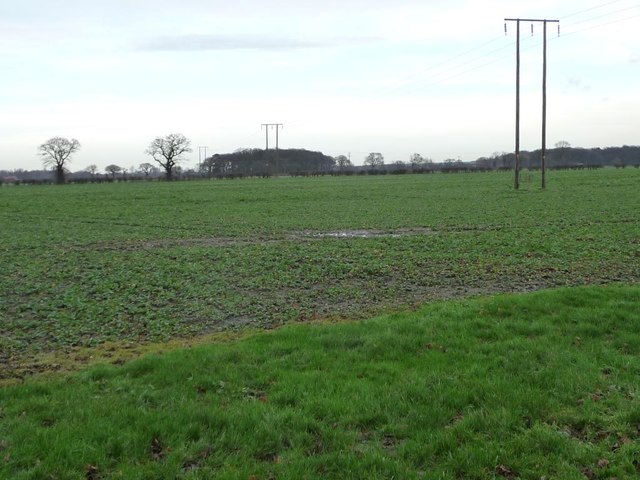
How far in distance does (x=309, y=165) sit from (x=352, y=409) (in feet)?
592

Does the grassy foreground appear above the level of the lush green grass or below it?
below

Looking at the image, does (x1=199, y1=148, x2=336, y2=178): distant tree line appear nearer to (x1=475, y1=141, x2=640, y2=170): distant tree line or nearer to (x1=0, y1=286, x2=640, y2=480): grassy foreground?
(x1=475, y1=141, x2=640, y2=170): distant tree line

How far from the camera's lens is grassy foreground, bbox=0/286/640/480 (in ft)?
14.9

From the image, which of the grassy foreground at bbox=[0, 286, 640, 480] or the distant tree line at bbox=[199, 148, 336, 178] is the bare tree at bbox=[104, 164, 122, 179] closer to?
the distant tree line at bbox=[199, 148, 336, 178]

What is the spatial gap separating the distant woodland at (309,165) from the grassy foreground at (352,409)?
13108cm

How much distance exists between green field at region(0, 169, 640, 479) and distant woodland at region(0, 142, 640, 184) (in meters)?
126

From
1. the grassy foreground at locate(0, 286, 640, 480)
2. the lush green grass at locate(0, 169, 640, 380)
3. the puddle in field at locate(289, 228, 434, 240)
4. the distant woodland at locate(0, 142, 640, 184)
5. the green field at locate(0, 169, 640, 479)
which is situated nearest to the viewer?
the grassy foreground at locate(0, 286, 640, 480)

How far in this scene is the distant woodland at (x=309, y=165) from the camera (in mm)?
142863

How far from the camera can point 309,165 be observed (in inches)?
7254

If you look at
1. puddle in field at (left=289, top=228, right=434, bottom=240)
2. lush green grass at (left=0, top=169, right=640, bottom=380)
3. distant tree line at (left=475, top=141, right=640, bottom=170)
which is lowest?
lush green grass at (left=0, top=169, right=640, bottom=380)

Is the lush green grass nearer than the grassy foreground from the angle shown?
No

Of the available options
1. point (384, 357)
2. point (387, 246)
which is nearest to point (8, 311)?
point (384, 357)

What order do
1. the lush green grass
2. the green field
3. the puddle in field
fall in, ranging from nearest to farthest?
the green field, the lush green grass, the puddle in field

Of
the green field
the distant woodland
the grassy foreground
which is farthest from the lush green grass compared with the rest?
the distant woodland
